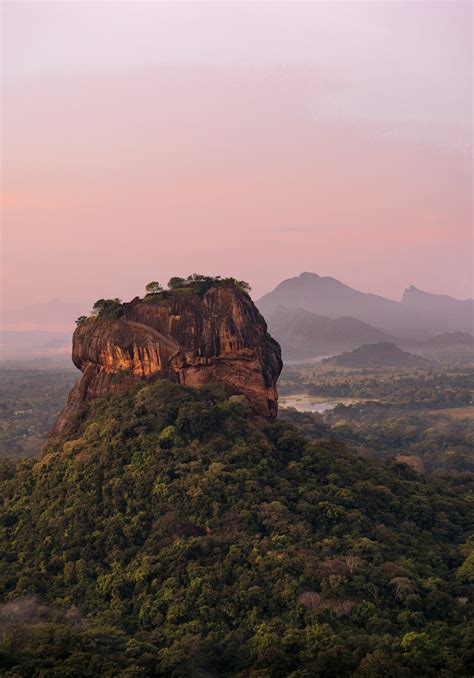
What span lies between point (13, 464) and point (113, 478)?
39.8 ft

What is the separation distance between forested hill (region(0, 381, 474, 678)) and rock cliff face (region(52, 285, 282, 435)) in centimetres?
201

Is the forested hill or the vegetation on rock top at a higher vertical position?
the vegetation on rock top

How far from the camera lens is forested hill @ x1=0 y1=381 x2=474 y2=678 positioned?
2055 cm

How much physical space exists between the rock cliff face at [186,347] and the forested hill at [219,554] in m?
2.01

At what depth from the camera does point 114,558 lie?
27562 millimetres

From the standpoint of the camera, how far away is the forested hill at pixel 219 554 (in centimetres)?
2055

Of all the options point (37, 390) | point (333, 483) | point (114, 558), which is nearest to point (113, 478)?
point (114, 558)

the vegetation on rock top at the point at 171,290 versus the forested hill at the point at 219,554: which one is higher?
the vegetation on rock top at the point at 171,290

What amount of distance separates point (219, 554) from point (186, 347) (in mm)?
15337

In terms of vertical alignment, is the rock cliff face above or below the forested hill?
above

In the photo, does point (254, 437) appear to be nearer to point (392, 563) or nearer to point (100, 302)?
point (392, 563)

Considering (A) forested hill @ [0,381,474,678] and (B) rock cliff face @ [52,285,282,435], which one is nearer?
(A) forested hill @ [0,381,474,678]

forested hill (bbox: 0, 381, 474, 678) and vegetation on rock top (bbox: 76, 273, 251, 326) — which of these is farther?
vegetation on rock top (bbox: 76, 273, 251, 326)

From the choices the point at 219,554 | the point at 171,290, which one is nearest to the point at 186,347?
the point at 171,290
